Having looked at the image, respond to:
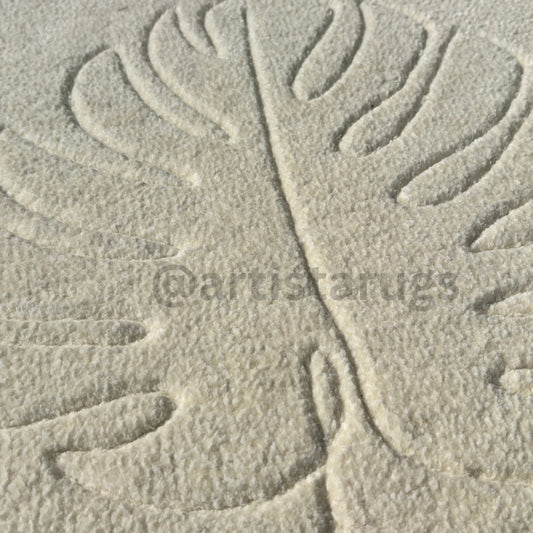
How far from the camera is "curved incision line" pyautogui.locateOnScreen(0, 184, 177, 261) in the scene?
624 mm

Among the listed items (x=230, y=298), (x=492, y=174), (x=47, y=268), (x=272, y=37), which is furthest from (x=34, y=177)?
(x=492, y=174)

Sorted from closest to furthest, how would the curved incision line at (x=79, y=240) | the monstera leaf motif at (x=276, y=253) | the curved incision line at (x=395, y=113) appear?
the monstera leaf motif at (x=276, y=253) < the curved incision line at (x=79, y=240) < the curved incision line at (x=395, y=113)

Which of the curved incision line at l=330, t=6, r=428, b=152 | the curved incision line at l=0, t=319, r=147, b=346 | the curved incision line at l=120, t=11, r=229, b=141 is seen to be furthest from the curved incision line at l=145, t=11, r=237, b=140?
the curved incision line at l=0, t=319, r=147, b=346

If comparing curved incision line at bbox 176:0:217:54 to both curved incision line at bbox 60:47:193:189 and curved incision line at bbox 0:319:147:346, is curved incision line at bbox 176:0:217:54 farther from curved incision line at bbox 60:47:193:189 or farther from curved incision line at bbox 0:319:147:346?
curved incision line at bbox 0:319:147:346

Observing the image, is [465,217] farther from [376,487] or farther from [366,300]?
[376,487]

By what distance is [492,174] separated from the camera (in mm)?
702

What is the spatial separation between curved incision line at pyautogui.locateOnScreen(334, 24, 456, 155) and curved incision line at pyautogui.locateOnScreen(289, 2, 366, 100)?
0.06 meters

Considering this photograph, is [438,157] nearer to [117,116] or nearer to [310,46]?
[310,46]

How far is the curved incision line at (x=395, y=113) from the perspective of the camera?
0.73 metres

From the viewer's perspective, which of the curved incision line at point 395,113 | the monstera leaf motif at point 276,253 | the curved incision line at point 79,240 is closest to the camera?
the monstera leaf motif at point 276,253

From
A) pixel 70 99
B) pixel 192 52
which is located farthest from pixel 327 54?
pixel 70 99

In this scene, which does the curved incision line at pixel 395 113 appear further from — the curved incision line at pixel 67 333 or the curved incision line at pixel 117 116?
the curved incision line at pixel 67 333

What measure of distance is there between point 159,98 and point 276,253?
0.23 metres

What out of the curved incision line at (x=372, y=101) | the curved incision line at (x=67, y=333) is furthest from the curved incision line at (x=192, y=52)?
the curved incision line at (x=67, y=333)
